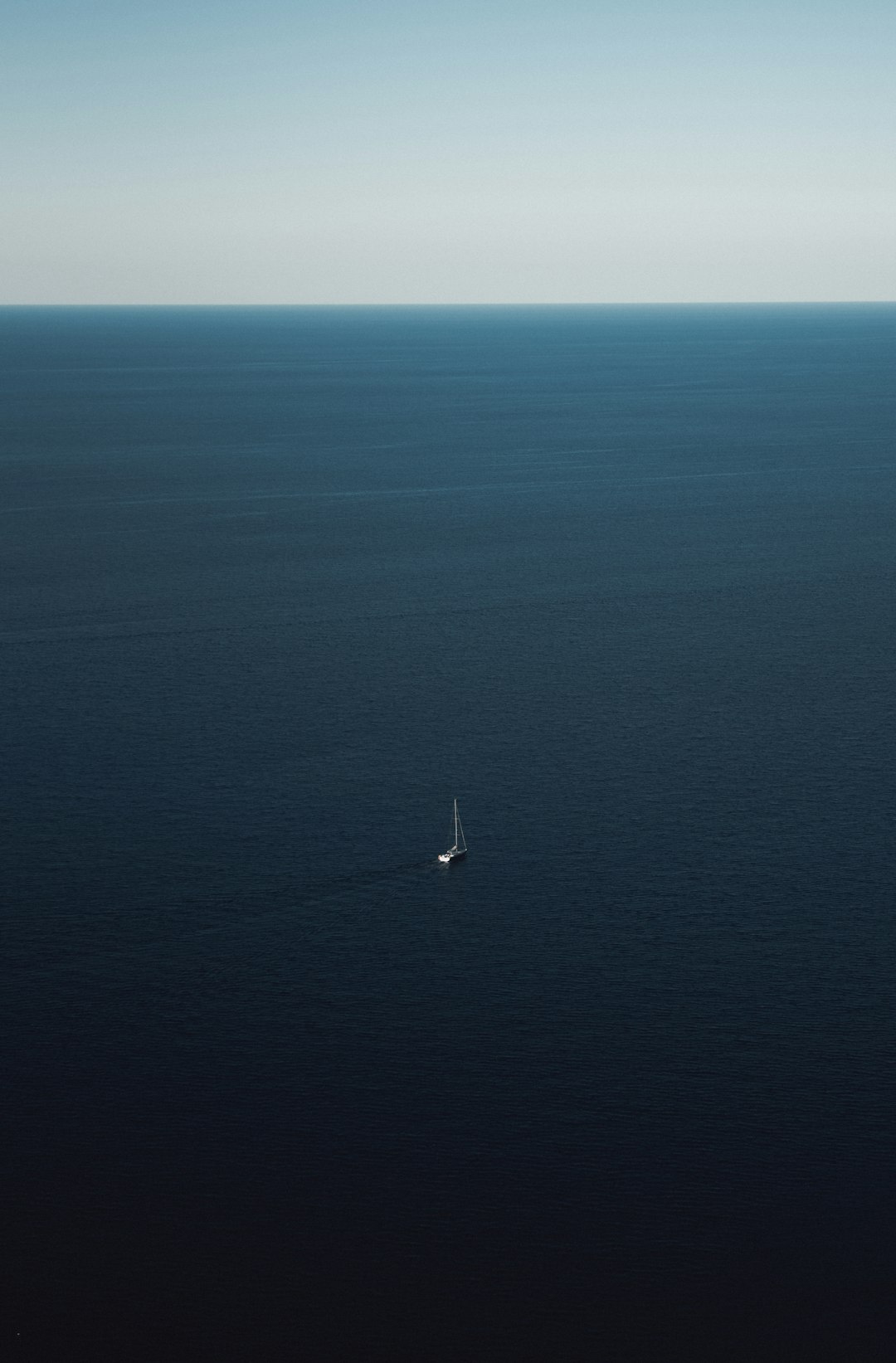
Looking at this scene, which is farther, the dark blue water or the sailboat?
the sailboat

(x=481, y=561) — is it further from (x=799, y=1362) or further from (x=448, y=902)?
(x=799, y=1362)

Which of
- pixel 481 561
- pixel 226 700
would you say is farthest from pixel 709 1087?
pixel 481 561

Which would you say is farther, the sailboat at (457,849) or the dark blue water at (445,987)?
the sailboat at (457,849)

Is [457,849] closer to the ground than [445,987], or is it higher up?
higher up
